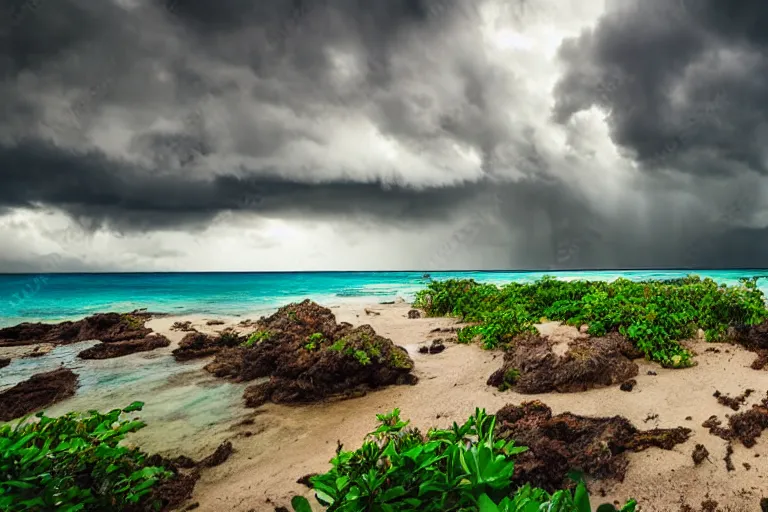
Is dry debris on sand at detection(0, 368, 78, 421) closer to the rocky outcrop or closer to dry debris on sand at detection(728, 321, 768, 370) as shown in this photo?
the rocky outcrop

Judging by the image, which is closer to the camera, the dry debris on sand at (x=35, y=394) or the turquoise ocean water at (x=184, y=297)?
the dry debris on sand at (x=35, y=394)

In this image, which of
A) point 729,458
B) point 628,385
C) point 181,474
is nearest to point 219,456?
point 181,474

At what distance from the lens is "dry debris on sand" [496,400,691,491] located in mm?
4039

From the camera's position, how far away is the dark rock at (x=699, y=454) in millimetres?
4348

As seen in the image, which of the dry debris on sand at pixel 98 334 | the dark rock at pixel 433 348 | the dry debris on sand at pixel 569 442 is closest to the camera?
the dry debris on sand at pixel 569 442

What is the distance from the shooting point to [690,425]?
521cm

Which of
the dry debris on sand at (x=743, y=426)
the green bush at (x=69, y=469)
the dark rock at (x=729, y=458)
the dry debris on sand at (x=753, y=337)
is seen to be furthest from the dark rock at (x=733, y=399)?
the green bush at (x=69, y=469)

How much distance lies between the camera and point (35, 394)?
26.5ft

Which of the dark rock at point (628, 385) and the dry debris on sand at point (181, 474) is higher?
the dark rock at point (628, 385)

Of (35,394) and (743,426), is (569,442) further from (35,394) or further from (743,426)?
(35,394)

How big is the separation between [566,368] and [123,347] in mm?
13500

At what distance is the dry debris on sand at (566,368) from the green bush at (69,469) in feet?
18.9

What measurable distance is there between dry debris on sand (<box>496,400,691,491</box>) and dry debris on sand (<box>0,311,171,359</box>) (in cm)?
1307

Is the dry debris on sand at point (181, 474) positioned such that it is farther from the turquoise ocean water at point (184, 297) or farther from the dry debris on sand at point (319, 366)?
the turquoise ocean water at point (184, 297)
